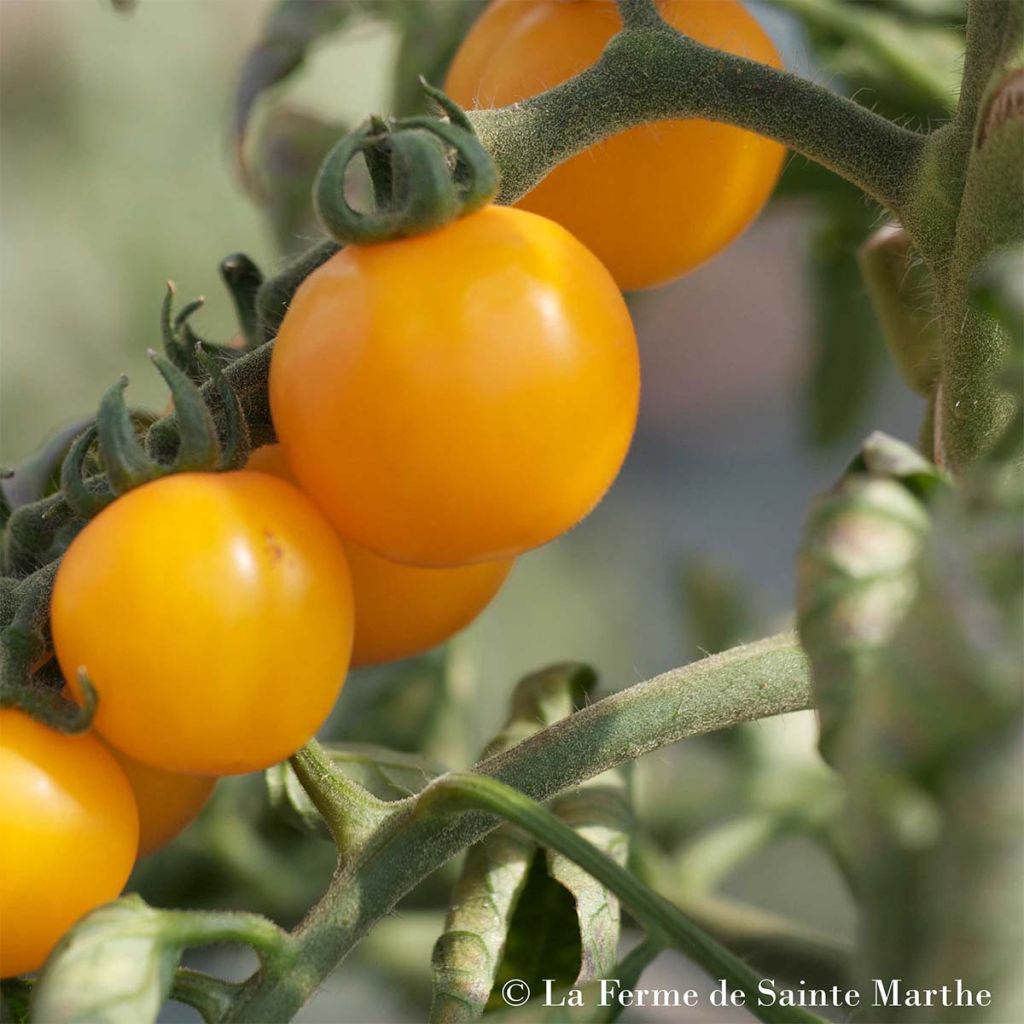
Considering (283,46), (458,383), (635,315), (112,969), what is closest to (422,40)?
(283,46)

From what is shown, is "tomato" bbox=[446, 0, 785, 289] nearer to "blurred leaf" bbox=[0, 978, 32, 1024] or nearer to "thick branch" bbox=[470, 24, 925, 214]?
"thick branch" bbox=[470, 24, 925, 214]

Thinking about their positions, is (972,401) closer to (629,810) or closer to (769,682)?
(769,682)

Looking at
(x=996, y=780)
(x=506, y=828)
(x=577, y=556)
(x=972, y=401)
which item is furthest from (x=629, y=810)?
(x=577, y=556)

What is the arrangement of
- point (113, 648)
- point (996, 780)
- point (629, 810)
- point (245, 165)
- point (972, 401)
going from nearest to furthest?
point (996, 780) < point (113, 648) < point (972, 401) < point (629, 810) < point (245, 165)


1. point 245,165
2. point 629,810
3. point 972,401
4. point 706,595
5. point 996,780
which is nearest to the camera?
point 996,780

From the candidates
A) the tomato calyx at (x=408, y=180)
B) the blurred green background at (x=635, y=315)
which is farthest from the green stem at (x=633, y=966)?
the blurred green background at (x=635, y=315)

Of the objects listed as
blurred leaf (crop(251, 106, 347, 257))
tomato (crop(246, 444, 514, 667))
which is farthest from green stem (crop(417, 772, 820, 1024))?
blurred leaf (crop(251, 106, 347, 257))

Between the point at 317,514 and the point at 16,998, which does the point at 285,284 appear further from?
the point at 16,998
